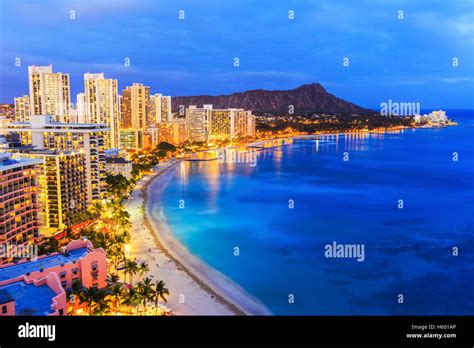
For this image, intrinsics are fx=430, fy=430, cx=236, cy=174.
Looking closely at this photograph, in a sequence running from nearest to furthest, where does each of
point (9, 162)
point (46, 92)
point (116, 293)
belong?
A: 1. point (116, 293)
2. point (9, 162)
3. point (46, 92)

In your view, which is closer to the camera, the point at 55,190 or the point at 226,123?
the point at 55,190

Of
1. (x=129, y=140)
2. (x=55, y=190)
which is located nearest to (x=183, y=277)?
(x=55, y=190)

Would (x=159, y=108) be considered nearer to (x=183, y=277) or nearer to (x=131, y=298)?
(x=183, y=277)

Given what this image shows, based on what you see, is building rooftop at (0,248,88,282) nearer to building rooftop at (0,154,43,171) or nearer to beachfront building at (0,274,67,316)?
beachfront building at (0,274,67,316)

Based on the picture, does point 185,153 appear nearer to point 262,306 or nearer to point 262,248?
point 262,248

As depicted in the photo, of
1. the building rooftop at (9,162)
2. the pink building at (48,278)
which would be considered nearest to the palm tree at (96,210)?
the building rooftop at (9,162)
